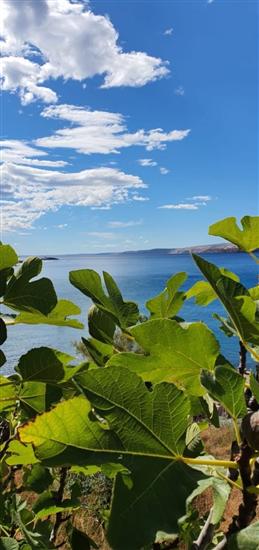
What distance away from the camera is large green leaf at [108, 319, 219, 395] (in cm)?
42

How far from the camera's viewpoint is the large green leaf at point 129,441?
0.36 m

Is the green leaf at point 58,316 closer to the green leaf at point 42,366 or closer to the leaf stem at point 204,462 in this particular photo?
the green leaf at point 42,366

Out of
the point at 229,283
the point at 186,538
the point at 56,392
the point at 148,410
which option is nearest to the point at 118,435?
the point at 148,410

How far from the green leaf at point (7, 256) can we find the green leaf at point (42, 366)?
12cm

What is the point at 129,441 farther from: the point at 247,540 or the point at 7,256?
the point at 7,256

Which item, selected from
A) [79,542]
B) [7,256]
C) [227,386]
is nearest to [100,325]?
[7,256]

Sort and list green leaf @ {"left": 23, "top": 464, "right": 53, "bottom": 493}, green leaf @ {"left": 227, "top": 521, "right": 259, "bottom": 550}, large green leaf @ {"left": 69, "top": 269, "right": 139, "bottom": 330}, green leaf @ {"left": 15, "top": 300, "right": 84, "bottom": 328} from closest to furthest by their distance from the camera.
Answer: green leaf @ {"left": 227, "top": 521, "right": 259, "bottom": 550} → large green leaf @ {"left": 69, "top": 269, "right": 139, "bottom": 330} → green leaf @ {"left": 15, "top": 300, "right": 84, "bottom": 328} → green leaf @ {"left": 23, "top": 464, "right": 53, "bottom": 493}

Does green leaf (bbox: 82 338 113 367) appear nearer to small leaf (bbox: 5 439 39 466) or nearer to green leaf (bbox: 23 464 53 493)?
small leaf (bbox: 5 439 39 466)

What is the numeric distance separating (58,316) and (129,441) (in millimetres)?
344

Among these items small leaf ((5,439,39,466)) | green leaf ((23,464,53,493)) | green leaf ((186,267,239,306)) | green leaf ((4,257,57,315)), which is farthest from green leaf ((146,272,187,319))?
green leaf ((23,464,53,493))

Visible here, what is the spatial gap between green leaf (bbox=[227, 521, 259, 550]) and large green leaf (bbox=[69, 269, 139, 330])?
0.29m

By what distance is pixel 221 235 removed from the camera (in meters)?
0.70

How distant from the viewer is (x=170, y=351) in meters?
0.44

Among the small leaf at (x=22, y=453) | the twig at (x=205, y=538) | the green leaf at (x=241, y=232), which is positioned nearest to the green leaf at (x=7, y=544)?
the small leaf at (x=22, y=453)
